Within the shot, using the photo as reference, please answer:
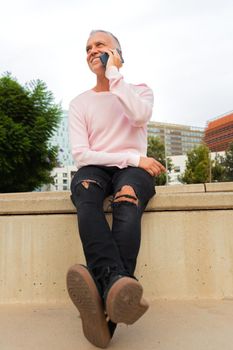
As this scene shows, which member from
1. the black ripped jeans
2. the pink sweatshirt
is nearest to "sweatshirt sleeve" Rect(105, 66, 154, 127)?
the pink sweatshirt

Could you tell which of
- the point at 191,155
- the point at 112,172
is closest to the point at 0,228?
the point at 112,172

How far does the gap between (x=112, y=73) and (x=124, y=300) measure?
1262 millimetres

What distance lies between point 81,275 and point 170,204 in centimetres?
98

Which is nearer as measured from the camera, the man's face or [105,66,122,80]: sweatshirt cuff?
[105,66,122,80]: sweatshirt cuff

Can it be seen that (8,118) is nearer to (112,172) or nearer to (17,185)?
(17,185)

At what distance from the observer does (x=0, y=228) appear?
2.37 m

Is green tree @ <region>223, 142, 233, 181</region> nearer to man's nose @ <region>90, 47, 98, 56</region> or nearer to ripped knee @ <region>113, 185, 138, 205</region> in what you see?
man's nose @ <region>90, 47, 98, 56</region>

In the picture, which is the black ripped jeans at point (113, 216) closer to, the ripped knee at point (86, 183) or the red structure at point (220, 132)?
the ripped knee at point (86, 183)

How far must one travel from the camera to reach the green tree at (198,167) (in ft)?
117

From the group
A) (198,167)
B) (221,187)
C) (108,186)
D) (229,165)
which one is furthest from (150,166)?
(229,165)

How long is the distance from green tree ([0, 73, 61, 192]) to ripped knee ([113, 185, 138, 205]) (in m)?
9.36

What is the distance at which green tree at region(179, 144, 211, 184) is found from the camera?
1405 inches

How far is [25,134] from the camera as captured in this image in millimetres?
11117

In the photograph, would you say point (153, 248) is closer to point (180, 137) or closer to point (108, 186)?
point (108, 186)
